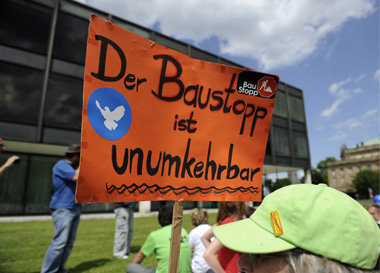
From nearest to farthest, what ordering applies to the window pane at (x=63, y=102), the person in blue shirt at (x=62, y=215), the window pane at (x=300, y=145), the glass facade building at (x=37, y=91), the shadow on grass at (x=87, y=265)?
the person in blue shirt at (x=62, y=215) < the shadow on grass at (x=87, y=265) < the glass facade building at (x=37, y=91) < the window pane at (x=63, y=102) < the window pane at (x=300, y=145)

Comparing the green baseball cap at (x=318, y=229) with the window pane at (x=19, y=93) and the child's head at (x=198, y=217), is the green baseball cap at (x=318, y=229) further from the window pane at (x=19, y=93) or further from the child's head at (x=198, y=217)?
the window pane at (x=19, y=93)

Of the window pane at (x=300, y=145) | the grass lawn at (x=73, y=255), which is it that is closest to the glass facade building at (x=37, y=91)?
the grass lawn at (x=73, y=255)

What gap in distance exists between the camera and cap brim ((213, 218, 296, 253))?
3.35 feet

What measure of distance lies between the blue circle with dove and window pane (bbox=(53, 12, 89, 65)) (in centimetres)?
1530

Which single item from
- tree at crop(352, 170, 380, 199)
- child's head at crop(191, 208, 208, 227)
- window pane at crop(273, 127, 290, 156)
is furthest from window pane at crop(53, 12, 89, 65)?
tree at crop(352, 170, 380, 199)

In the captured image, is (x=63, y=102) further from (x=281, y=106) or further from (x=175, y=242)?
(x=281, y=106)

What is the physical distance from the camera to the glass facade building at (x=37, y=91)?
511 inches

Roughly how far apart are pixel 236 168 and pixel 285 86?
2847cm

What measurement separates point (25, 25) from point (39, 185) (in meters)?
9.02

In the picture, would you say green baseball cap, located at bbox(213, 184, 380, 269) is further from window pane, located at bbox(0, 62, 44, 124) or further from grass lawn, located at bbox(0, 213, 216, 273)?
Answer: window pane, located at bbox(0, 62, 44, 124)

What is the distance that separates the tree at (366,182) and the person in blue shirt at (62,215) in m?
64.7

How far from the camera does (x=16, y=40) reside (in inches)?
525

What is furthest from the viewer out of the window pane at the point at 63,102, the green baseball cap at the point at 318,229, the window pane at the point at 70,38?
the window pane at the point at 70,38

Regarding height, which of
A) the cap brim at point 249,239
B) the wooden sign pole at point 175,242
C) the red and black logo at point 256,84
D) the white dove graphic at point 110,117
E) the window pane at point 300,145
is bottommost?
the wooden sign pole at point 175,242
